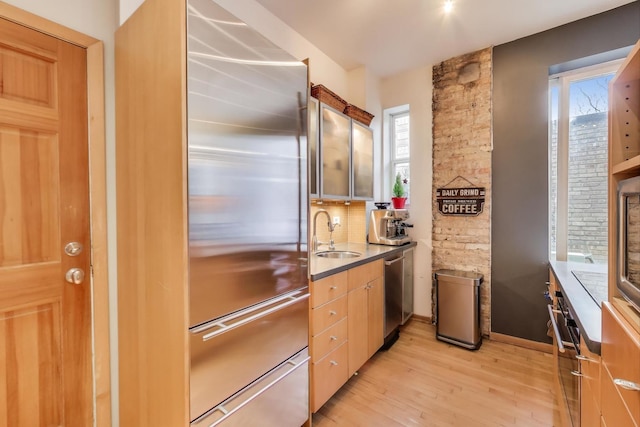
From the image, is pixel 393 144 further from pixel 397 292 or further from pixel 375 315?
pixel 375 315

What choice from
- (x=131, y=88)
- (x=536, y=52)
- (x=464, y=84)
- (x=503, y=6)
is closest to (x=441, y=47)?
(x=464, y=84)

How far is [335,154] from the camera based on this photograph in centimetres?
257

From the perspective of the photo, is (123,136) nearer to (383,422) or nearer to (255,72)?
(255,72)

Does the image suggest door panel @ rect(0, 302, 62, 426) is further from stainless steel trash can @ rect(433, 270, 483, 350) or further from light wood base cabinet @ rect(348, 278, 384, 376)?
stainless steel trash can @ rect(433, 270, 483, 350)

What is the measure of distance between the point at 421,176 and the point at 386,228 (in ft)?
2.61

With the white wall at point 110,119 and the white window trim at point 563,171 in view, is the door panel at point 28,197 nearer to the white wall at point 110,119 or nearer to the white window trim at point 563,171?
the white wall at point 110,119

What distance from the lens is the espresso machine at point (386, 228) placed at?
3.00m

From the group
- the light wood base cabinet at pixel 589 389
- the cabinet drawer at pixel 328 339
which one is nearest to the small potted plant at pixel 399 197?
the cabinet drawer at pixel 328 339

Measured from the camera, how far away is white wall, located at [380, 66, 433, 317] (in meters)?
3.24

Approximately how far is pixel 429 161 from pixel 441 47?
1157 mm

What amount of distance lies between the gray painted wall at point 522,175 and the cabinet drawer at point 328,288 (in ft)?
6.01

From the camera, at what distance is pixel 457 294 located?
2732mm

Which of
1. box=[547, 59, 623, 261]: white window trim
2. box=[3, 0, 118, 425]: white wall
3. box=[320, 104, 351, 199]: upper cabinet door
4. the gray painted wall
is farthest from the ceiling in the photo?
box=[3, 0, 118, 425]: white wall

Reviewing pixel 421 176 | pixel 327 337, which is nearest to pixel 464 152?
pixel 421 176
